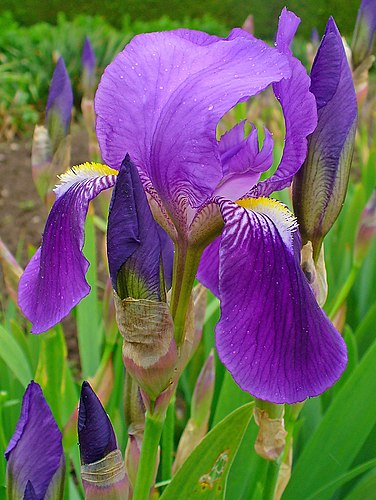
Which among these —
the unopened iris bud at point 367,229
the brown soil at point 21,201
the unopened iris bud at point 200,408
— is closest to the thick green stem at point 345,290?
the unopened iris bud at point 367,229

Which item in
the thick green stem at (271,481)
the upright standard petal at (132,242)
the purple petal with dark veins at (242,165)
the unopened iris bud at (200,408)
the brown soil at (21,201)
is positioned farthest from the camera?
the brown soil at (21,201)

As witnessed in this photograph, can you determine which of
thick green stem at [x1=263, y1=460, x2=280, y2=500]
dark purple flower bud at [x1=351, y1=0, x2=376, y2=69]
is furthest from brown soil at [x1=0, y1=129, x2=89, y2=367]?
thick green stem at [x1=263, y1=460, x2=280, y2=500]

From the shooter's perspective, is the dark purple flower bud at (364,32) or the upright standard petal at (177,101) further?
the dark purple flower bud at (364,32)

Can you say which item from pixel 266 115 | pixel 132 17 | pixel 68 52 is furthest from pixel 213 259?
pixel 132 17

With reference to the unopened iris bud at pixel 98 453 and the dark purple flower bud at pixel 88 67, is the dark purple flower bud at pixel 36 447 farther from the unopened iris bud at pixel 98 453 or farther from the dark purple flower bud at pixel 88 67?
the dark purple flower bud at pixel 88 67

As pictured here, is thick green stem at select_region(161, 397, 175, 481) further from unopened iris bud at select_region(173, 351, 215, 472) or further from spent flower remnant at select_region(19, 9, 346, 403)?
spent flower remnant at select_region(19, 9, 346, 403)

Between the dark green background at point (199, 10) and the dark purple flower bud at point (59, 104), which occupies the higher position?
the dark green background at point (199, 10)
